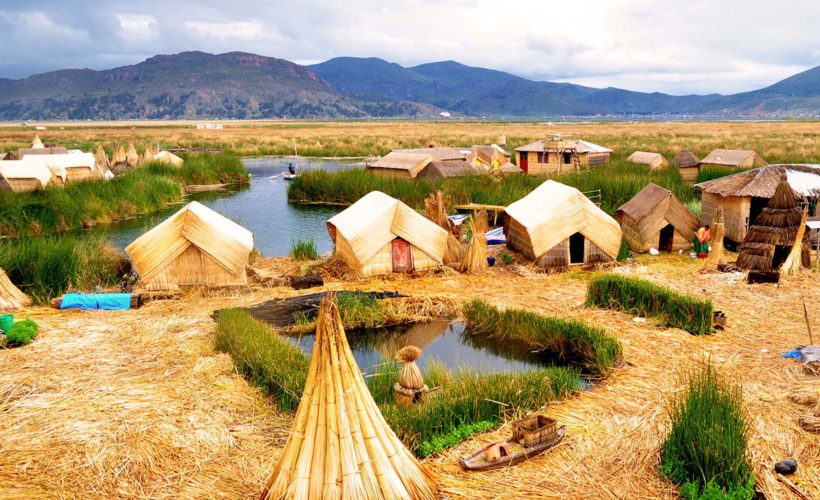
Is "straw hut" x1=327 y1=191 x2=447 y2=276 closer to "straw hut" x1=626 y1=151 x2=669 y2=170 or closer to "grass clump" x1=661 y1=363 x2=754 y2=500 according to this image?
"grass clump" x1=661 y1=363 x2=754 y2=500

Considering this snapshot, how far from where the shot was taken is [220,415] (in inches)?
272

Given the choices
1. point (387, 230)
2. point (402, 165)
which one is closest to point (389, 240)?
point (387, 230)

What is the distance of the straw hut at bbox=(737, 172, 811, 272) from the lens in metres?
12.5

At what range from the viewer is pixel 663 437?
5980 millimetres

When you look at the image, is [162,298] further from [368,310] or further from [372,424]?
[372,424]

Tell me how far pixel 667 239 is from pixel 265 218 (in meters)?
14.5

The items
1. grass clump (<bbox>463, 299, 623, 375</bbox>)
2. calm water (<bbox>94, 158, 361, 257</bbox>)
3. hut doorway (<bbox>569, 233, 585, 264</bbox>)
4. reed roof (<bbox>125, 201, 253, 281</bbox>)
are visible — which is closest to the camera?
grass clump (<bbox>463, 299, 623, 375</bbox>)

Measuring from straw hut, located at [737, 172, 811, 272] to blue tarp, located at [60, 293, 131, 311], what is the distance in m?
11.8

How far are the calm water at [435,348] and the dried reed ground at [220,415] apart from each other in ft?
4.74

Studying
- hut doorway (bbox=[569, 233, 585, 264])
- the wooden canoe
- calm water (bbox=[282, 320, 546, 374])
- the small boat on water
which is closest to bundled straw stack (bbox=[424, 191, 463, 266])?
hut doorway (bbox=[569, 233, 585, 264])

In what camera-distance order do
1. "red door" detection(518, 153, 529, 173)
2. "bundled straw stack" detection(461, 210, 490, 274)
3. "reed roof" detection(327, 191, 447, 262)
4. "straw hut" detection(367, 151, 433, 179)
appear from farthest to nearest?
1. "red door" detection(518, 153, 529, 173)
2. "straw hut" detection(367, 151, 433, 179)
3. "bundled straw stack" detection(461, 210, 490, 274)
4. "reed roof" detection(327, 191, 447, 262)

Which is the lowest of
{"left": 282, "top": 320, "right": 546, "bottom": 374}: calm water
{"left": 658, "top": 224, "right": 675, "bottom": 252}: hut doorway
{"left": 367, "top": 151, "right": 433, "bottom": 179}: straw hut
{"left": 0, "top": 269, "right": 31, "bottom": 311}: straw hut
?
{"left": 282, "top": 320, "right": 546, "bottom": 374}: calm water

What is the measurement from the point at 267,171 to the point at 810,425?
3912 centimetres

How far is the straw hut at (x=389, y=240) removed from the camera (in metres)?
13.2
